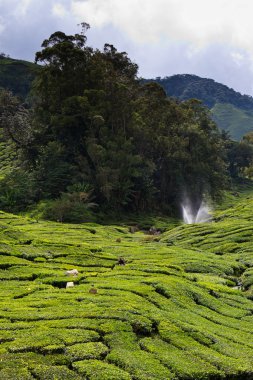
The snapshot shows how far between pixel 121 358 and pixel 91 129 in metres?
64.1

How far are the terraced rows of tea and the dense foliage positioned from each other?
33.4 m

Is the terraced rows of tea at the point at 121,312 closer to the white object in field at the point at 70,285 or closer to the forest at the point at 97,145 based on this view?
the white object in field at the point at 70,285

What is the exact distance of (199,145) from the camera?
95062 millimetres

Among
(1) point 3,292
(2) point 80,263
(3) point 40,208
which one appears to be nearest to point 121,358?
(1) point 3,292

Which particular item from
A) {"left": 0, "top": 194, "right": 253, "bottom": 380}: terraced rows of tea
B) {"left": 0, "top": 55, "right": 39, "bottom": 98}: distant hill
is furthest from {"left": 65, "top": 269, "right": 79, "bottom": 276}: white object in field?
{"left": 0, "top": 55, "right": 39, "bottom": 98}: distant hill

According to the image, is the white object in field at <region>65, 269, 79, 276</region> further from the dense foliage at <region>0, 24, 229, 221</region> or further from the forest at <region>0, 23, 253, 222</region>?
the dense foliage at <region>0, 24, 229, 221</region>

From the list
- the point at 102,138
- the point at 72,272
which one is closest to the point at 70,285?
the point at 72,272

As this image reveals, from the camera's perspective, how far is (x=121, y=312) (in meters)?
21.3

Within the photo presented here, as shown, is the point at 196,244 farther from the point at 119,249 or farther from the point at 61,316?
the point at 61,316

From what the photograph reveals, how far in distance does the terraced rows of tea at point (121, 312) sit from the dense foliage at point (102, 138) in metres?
33.4

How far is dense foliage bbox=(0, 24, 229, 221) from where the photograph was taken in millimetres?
75875

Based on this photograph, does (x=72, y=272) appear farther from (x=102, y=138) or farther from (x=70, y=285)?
(x=102, y=138)

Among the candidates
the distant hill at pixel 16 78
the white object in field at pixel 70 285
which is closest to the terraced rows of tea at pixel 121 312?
the white object in field at pixel 70 285

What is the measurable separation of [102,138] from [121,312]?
58.5m
